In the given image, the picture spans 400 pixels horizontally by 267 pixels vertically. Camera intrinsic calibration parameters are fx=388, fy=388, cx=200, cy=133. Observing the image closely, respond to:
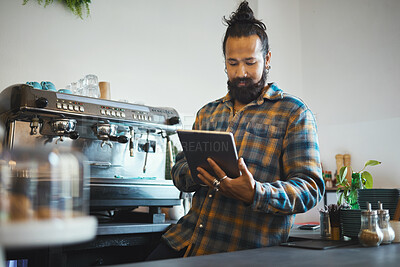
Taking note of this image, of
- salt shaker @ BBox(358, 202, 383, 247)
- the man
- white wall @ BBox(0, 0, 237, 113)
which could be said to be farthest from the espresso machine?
salt shaker @ BBox(358, 202, 383, 247)

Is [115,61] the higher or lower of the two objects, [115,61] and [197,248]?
the higher

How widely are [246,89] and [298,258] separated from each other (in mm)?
817

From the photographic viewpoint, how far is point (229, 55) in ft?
5.51

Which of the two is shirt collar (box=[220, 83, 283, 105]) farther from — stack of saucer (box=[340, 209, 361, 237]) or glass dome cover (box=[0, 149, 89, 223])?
glass dome cover (box=[0, 149, 89, 223])

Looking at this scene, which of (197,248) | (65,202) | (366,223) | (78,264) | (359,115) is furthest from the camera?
(359,115)

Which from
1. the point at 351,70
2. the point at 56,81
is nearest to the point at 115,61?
the point at 56,81

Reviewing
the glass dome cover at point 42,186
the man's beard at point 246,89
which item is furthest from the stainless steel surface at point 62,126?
the glass dome cover at point 42,186

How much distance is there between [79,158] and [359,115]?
161 inches

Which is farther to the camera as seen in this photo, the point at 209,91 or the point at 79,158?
the point at 209,91

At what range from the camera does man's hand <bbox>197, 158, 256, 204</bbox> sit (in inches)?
51.2

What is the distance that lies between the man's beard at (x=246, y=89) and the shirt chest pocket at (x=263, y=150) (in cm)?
17

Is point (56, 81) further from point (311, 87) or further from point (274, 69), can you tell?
point (311, 87)

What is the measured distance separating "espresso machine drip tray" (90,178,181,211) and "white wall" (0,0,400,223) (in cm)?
109

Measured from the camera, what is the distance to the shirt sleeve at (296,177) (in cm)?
132
